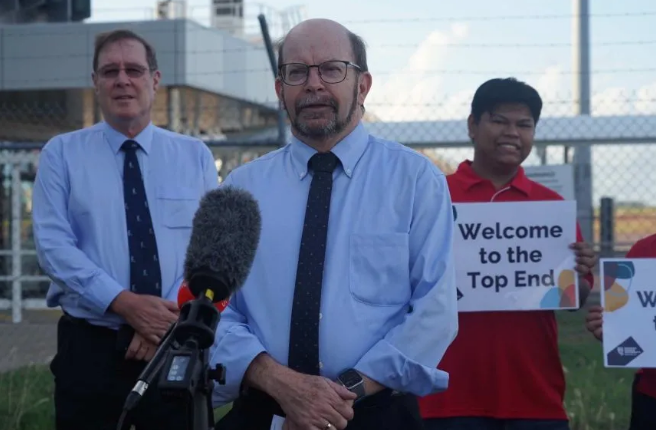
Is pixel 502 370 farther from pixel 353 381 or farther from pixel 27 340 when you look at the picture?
pixel 27 340

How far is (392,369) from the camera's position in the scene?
3176 millimetres

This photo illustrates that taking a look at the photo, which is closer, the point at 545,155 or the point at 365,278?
the point at 365,278

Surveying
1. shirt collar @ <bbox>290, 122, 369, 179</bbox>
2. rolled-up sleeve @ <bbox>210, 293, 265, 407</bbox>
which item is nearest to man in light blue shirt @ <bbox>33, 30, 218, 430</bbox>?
rolled-up sleeve @ <bbox>210, 293, 265, 407</bbox>

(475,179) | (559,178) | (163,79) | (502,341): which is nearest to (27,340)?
(163,79)

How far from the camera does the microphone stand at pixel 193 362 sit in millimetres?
2346

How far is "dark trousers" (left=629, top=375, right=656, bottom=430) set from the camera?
449 centimetres

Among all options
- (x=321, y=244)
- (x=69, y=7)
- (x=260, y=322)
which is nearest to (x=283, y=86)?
(x=321, y=244)

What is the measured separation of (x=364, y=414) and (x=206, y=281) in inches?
39.1

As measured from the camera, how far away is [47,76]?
48.9ft

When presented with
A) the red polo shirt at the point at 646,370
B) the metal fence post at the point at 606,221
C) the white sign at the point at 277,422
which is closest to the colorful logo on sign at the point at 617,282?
the red polo shirt at the point at 646,370

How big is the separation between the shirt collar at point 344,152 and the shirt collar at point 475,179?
136 centimetres

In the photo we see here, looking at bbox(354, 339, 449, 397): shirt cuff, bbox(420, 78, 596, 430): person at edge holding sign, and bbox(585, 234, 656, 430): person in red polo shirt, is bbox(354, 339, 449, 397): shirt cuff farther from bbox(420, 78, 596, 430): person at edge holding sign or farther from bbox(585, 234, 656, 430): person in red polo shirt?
bbox(585, 234, 656, 430): person in red polo shirt

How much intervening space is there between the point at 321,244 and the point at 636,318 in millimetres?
2043

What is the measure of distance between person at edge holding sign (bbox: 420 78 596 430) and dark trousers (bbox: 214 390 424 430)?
1.21 meters
